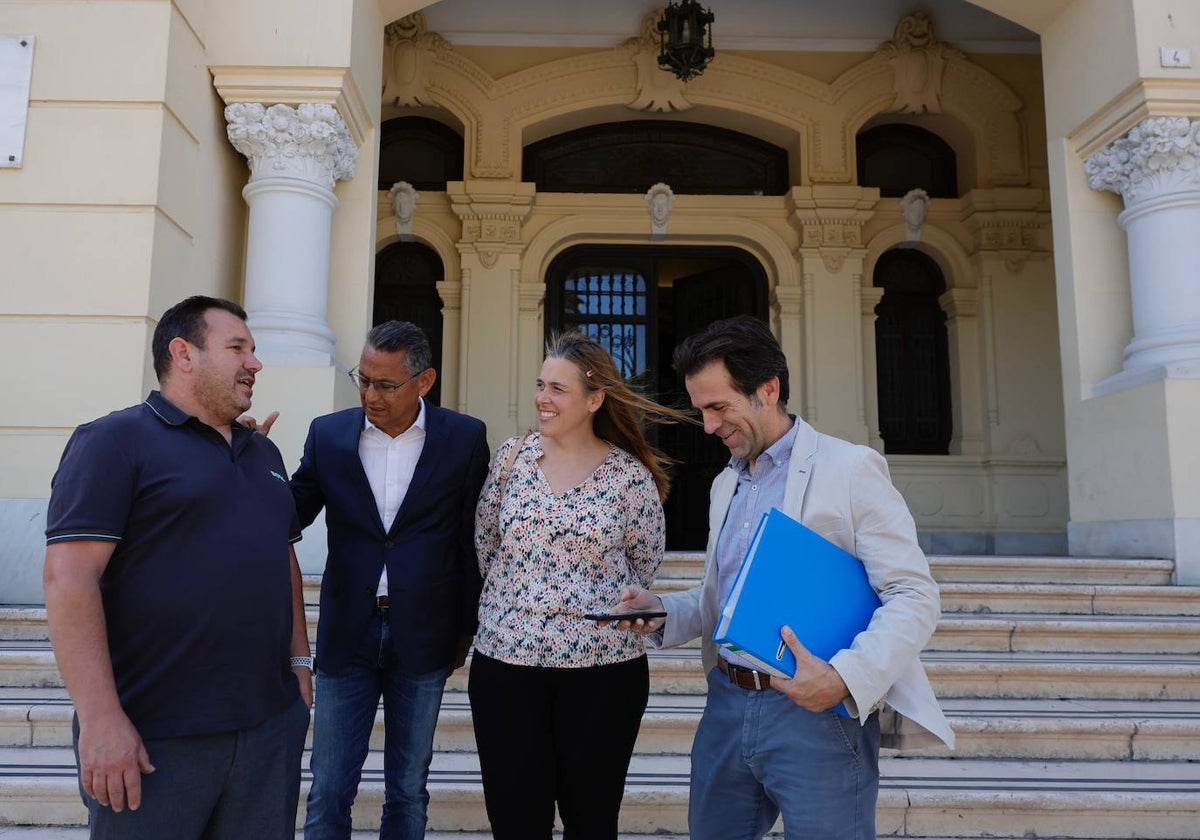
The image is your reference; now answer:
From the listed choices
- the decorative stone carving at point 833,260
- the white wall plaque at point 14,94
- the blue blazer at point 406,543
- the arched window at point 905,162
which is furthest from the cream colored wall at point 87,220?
the arched window at point 905,162

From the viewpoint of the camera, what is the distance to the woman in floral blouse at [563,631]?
2111 millimetres

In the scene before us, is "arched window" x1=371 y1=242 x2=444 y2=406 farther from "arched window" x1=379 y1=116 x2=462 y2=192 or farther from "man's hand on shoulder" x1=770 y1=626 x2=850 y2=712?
"man's hand on shoulder" x1=770 y1=626 x2=850 y2=712

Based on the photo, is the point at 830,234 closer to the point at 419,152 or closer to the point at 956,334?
the point at 956,334

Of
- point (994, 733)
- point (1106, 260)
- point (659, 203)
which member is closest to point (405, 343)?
point (994, 733)

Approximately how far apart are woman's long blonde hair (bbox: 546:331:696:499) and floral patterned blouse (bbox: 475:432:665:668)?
0.07 meters

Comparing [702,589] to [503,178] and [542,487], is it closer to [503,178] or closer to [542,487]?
[542,487]

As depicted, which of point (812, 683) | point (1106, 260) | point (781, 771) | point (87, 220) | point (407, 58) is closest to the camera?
point (812, 683)

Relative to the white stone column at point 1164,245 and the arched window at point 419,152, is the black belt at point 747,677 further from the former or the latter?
the arched window at point 419,152

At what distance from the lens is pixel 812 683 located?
5.40 ft

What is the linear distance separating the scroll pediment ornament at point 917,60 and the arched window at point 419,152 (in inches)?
176

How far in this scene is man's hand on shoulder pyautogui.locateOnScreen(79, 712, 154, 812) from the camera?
5.47 ft

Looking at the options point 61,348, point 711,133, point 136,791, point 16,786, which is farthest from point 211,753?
point 711,133

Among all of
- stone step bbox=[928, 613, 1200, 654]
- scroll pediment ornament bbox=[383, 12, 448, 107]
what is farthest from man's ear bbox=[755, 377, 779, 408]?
scroll pediment ornament bbox=[383, 12, 448, 107]

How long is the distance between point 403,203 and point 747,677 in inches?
310
